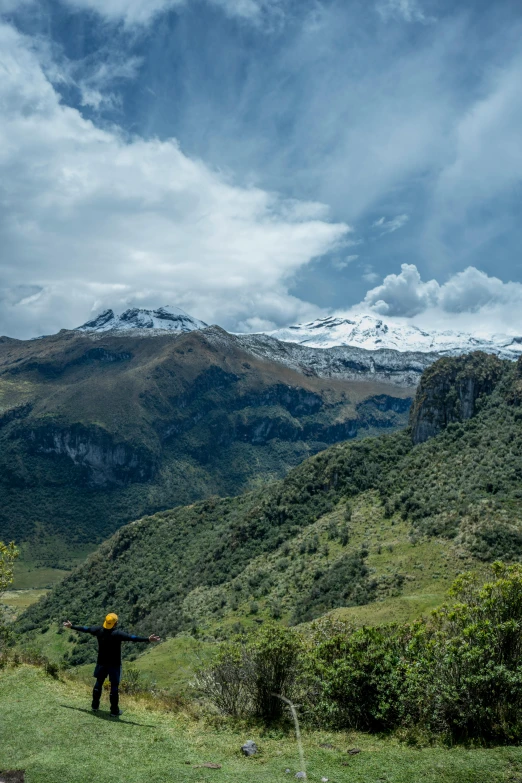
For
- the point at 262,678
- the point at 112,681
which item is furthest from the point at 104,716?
the point at 262,678

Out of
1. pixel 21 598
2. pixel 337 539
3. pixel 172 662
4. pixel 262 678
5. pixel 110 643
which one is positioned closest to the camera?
pixel 110 643

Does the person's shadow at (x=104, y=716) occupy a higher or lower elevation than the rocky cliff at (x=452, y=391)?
lower

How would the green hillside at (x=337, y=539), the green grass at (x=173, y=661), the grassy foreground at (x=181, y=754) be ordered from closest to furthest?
1. the grassy foreground at (x=181, y=754)
2. the green grass at (x=173, y=661)
3. the green hillside at (x=337, y=539)

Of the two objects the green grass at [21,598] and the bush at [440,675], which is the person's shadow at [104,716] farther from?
the green grass at [21,598]

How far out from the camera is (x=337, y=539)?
2977 inches

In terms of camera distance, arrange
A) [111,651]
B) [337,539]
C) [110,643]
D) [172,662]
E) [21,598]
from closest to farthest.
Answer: [110,643], [111,651], [172,662], [337,539], [21,598]

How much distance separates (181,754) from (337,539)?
210 ft

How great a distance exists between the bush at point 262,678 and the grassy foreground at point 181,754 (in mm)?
1631

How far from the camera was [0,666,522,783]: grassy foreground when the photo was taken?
12.6 meters

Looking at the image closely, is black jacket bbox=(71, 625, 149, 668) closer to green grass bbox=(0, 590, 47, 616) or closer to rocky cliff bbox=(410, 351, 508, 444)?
rocky cliff bbox=(410, 351, 508, 444)

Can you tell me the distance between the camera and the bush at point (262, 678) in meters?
18.2

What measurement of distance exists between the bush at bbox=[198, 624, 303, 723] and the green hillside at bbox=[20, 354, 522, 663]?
82.5 feet

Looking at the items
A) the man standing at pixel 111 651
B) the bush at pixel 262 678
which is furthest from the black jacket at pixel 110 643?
the bush at pixel 262 678

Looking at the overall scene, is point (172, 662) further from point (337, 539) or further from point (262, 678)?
point (337, 539)
